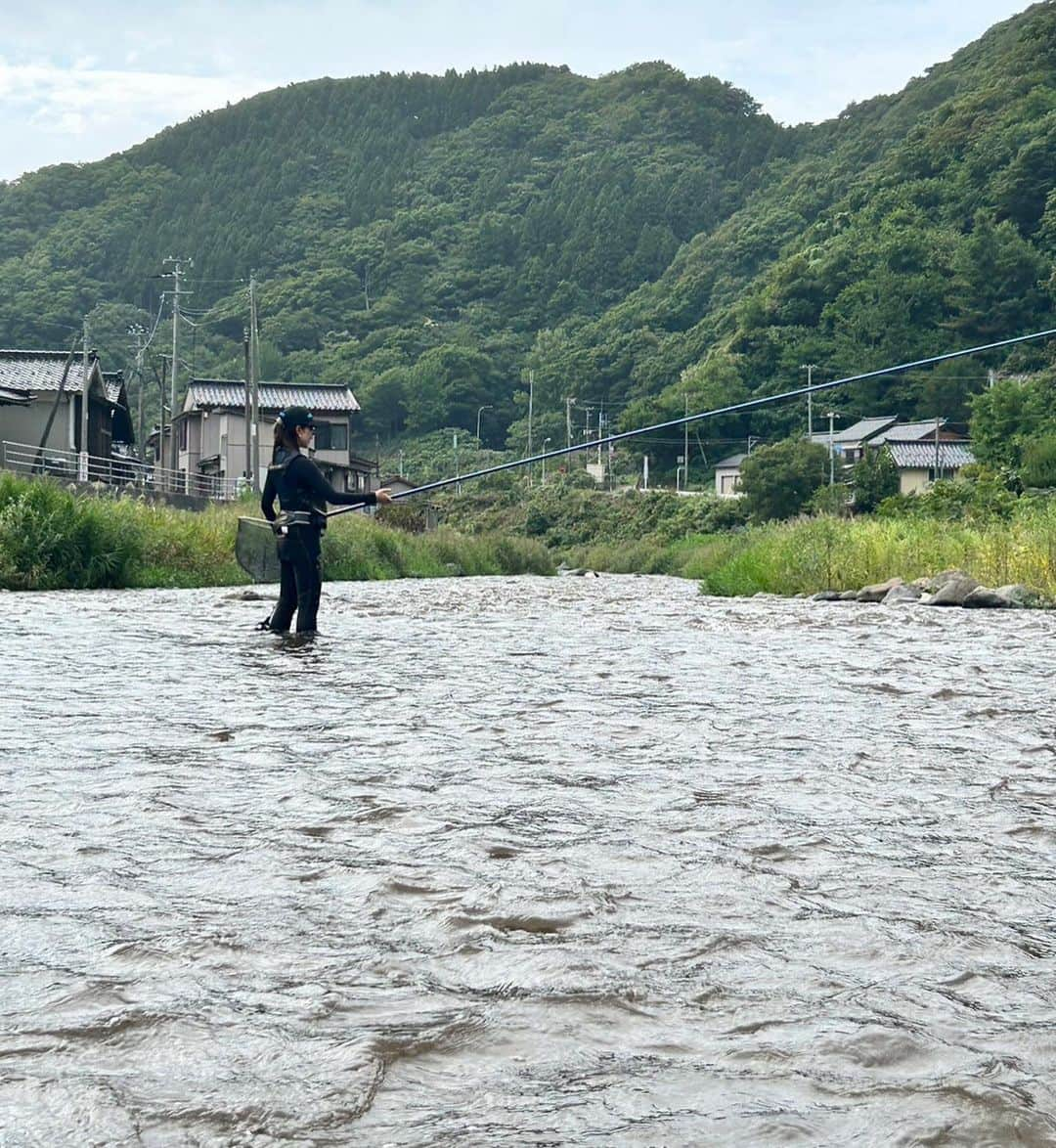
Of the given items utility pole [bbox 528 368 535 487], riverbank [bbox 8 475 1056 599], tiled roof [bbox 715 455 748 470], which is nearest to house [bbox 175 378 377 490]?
utility pole [bbox 528 368 535 487]

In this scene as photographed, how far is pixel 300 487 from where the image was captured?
11.3 meters

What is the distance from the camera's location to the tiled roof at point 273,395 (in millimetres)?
66875

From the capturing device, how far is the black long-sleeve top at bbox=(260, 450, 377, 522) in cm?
1121

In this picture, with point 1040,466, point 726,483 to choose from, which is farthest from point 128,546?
point 726,483

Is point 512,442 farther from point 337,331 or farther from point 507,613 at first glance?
point 507,613

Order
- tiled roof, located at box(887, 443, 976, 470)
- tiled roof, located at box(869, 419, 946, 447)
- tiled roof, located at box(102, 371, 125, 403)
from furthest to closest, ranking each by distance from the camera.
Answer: tiled roof, located at box(869, 419, 946, 447) → tiled roof, located at box(887, 443, 976, 470) → tiled roof, located at box(102, 371, 125, 403)

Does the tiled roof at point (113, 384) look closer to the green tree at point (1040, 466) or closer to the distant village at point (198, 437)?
the distant village at point (198, 437)

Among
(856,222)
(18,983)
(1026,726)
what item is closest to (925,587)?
(1026,726)

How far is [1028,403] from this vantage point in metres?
54.0

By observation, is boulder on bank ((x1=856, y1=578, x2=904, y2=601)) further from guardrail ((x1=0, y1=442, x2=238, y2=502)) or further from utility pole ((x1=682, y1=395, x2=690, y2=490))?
utility pole ((x1=682, y1=395, x2=690, y2=490))

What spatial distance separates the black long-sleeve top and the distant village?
27.4 meters

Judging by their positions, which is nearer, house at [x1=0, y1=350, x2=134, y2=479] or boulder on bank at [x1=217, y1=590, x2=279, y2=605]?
boulder on bank at [x1=217, y1=590, x2=279, y2=605]

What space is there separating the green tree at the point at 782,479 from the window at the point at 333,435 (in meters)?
18.9

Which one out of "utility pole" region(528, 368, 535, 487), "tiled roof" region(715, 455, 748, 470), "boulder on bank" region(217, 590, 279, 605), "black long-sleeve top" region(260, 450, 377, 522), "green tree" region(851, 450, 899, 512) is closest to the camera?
"black long-sleeve top" region(260, 450, 377, 522)
